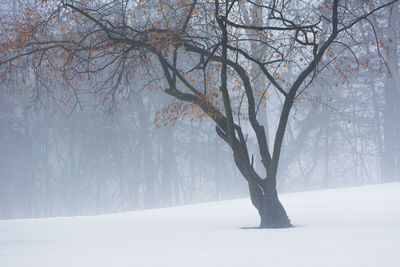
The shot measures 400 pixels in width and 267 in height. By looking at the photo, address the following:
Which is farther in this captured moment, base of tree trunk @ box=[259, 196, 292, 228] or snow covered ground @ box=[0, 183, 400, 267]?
base of tree trunk @ box=[259, 196, 292, 228]

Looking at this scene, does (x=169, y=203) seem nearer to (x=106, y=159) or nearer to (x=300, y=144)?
(x=106, y=159)

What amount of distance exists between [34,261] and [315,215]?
270 inches

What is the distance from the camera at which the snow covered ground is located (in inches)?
222

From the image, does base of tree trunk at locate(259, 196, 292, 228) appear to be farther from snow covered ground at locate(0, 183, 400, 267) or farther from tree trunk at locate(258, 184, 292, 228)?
snow covered ground at locate(0, 183, 400, 267)

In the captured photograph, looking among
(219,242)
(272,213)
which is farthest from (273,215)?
(219,242)

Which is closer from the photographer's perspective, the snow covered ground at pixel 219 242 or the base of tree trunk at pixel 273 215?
the snow covered ground at pixel 219 242

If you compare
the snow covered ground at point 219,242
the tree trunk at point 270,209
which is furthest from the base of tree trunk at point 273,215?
the snow covered ground at point 219,242

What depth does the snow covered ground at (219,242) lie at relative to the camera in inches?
222

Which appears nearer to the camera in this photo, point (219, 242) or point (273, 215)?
point (219, 242)

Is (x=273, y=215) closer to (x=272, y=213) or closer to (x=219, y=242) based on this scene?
(x=272, y=213)

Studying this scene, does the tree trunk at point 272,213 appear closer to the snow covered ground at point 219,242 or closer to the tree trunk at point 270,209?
the tree trunk at point 270,209

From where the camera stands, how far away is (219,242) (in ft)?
23.5

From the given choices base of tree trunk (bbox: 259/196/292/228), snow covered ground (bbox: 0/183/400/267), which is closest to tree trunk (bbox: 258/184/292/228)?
base of tree trunk (bbox: 259/196/292/228)

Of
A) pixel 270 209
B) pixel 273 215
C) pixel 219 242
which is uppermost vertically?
pixel 270 209
